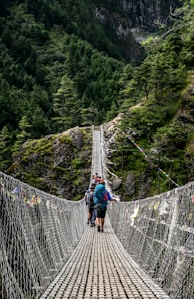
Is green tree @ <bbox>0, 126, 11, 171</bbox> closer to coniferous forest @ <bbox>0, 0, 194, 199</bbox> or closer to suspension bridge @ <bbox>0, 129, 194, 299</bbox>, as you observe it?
coniferous forest @ <bbox>0, 0, 194, 199</bbox>

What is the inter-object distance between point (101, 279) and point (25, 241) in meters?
1.03

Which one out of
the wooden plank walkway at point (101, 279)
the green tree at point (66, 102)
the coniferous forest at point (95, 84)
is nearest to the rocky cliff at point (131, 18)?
the coniferous forest at point (95, 84)

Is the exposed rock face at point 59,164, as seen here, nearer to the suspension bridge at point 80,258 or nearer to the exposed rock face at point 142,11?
the suspension bridge at point 80,258

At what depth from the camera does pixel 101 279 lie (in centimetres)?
383

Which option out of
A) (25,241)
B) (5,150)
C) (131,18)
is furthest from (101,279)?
(131,18)

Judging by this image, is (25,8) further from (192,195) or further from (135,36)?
(192,195)

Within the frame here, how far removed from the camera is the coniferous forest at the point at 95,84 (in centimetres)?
2203

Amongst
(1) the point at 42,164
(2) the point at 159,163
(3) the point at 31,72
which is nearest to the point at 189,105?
(2) the point at 159,163

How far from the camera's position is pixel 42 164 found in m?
26.4

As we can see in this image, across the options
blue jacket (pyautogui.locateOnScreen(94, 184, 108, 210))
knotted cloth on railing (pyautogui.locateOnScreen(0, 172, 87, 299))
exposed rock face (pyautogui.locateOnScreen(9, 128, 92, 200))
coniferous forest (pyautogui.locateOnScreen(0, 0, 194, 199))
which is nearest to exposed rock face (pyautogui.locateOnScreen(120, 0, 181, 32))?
coniferous forest (pyautogui.locateOnScreen(0, 0, 194, 199))

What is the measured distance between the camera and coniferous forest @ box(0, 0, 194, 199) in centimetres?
2203

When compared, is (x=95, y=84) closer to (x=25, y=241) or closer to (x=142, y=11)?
(x=25, y=241)

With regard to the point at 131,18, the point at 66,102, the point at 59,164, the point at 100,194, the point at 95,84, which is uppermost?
the point at 131,18

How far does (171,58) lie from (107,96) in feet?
122
